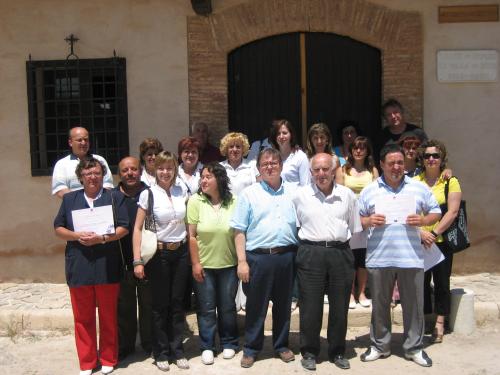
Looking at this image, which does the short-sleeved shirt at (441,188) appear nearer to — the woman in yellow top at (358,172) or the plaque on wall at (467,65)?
the woman in yellow top at (358,172)

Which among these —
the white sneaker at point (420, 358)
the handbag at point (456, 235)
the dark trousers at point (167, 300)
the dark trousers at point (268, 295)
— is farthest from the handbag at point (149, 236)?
the handbag at point (456, 235)

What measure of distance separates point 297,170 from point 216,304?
5.03 feet

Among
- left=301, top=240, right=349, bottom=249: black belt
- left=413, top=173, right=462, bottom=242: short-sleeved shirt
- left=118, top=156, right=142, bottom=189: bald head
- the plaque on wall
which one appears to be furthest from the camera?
the plaque on wall

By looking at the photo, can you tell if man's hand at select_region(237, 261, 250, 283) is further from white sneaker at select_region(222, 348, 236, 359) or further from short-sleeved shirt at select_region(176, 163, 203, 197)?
short-sleeved shirt at select_region(176, 163, 203, 197)

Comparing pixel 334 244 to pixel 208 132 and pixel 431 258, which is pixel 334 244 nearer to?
pixel 431 258

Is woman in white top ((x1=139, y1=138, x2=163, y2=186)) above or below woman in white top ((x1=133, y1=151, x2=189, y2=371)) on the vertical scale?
above

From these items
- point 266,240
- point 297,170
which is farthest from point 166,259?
point 297,170

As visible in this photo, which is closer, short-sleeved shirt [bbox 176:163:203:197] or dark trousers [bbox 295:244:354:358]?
dark trousers [bbox 295:244:354:358]

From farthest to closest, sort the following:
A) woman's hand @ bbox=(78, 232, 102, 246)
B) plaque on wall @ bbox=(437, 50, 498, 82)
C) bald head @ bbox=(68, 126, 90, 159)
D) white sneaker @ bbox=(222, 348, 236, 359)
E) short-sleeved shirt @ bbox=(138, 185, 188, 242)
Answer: plaque on wall @ bbox=(437, 50, 498, 82), bald head @ bbox=(68, 126, 90, 159), white sneaker @ bbox=(222, 348, 236, 359), short-sleeved shirt @ bbox=(138, 185, 188, 242), woman's hand @ bbox=(78, 232, 102, 246)

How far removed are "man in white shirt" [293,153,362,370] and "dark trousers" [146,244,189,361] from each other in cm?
98

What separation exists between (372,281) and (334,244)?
53 centimetres

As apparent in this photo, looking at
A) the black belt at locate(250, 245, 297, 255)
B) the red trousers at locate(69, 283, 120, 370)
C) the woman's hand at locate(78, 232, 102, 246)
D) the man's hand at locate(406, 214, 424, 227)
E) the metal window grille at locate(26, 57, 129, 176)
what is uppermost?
→ the metal window grille at locate(26, 57, 129, 176)

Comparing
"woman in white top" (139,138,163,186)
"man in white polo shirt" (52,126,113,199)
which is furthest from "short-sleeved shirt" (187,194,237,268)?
"man in white polo shirt" (52,126,113,199)

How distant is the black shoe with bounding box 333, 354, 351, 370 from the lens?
199 inches
